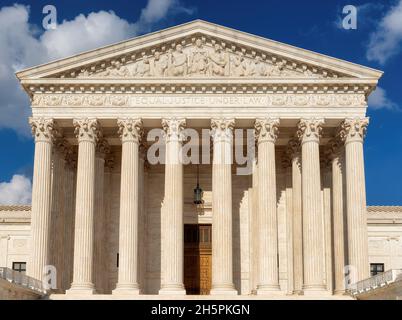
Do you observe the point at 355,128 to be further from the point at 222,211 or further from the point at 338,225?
the point at 222,211

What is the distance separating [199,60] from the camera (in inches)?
1908

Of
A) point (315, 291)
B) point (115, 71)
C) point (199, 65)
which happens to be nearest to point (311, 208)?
point (315, 291)

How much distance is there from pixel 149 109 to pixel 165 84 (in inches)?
76.7

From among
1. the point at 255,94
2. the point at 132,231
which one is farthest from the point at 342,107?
the point at 132,231

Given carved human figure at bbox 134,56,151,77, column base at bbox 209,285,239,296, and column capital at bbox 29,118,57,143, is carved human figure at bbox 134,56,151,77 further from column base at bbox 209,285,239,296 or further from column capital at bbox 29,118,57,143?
column base at bbox 209,285,239,296

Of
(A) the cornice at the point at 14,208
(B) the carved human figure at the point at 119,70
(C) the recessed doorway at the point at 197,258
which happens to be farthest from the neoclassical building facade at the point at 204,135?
(A) the cornice at the point at 14,208

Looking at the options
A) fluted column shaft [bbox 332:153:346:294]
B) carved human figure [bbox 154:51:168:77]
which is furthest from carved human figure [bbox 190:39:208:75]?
fluted column shaft [bbox 332:153:346:294]

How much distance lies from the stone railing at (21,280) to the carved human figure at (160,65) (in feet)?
50.7

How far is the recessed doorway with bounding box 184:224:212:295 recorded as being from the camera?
52.5m

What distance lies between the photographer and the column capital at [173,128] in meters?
47.5

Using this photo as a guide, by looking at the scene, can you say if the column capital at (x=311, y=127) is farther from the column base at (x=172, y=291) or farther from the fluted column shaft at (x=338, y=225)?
the column base at (x=172, y=291)

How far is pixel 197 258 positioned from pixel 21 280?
1589cm
